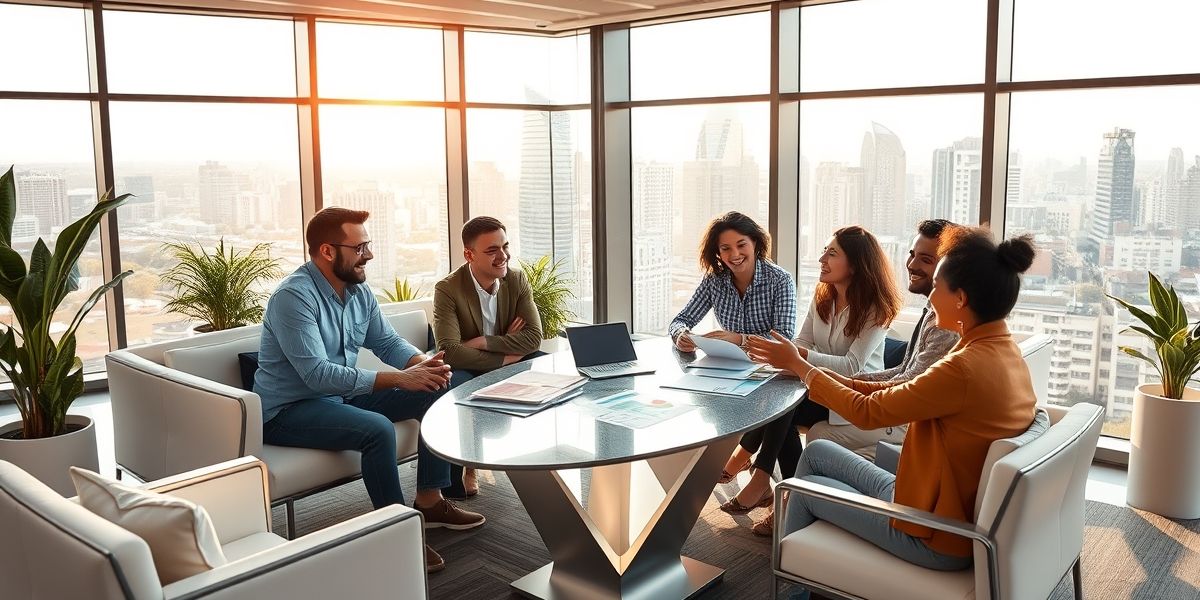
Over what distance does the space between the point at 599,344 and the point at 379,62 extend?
374 centimetres

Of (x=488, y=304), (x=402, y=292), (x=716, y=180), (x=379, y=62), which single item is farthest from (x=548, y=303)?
(x=379, y=62)

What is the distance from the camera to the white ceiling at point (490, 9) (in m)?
5.55

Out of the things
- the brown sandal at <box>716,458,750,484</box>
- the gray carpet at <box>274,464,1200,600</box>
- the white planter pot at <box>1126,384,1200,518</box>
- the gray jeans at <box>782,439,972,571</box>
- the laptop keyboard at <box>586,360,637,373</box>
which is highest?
the laptop keyboard at <box>586,360,637,373</box>

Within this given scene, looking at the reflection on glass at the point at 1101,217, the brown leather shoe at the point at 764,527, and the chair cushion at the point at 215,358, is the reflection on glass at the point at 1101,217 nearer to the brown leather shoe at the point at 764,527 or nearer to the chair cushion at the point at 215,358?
the brown leather shoe at the point at 764,527

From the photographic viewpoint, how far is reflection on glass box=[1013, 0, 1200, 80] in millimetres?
4488

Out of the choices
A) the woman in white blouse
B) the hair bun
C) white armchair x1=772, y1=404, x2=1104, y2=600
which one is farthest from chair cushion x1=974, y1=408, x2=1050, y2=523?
the woman in white blouse

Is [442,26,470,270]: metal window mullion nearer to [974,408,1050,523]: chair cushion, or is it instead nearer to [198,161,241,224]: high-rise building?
[198,161,241,224]: high-rise building

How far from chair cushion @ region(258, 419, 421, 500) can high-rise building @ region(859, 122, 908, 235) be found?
3.38 metres

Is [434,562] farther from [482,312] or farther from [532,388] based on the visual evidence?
[482,312]

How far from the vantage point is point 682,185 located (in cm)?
673

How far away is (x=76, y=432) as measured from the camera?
3936 mm

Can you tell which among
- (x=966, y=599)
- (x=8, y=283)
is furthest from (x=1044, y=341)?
(x=8, y=283)

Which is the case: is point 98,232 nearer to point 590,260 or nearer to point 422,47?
point 422,47

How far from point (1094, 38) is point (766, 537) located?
2.97 m
